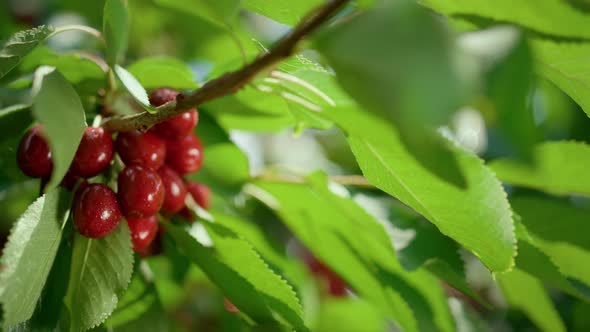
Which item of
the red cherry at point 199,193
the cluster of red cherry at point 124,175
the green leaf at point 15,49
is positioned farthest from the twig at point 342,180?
the green leaf at point 15,49

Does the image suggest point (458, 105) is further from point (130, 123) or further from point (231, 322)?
point (231, 322)

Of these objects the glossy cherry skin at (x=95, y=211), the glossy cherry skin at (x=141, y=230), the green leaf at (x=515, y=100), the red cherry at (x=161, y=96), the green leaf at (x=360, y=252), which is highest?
the green leaf at (x=515, y=100)

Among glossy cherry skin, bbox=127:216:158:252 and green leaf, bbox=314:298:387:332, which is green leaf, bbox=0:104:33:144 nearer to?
glossy cherry skin, bbox=127:216:158:252

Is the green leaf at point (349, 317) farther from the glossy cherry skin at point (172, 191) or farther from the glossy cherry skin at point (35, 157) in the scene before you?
the glossy cherry skin at point (35, 157)

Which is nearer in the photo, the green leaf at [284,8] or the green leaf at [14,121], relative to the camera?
the green leaf at [284,8]

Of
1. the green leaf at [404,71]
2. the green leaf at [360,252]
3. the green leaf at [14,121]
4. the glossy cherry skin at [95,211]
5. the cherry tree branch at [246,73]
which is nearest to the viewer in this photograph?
the green leaf at [404,71]

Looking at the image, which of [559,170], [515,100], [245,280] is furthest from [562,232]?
[515,100]

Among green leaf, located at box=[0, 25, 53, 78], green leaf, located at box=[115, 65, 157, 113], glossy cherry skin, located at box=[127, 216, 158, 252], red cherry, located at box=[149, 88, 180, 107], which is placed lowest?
glossy cherry skin, located at box=[127, 216, 158, 252]

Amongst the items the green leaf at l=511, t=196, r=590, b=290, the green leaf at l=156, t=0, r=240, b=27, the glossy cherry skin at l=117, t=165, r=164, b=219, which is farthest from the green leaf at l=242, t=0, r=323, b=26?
the green leaf at l=511, t=196, r=590, b=290
